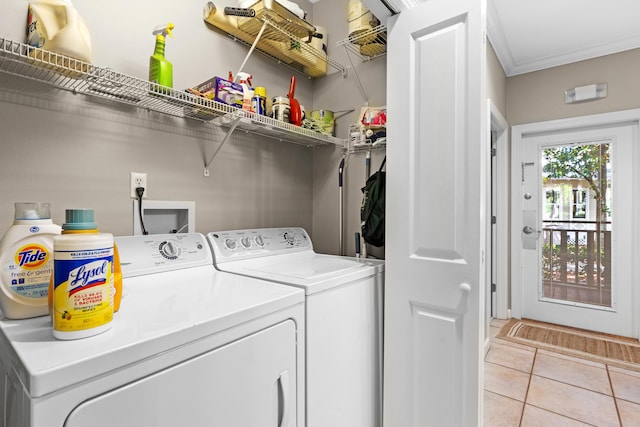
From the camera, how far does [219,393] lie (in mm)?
820

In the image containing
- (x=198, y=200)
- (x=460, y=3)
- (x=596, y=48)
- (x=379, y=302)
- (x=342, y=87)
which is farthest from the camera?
(x=596, y=48)

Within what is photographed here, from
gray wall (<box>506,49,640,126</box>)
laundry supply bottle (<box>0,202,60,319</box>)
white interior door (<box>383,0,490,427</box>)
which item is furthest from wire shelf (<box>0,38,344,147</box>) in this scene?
gray wall (<box>506,49,640,126</box>)

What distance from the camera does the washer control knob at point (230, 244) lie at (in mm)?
1563

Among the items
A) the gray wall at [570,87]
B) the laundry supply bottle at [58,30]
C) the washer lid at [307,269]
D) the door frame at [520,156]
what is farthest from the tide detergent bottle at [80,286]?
the gray wall at [570,87]

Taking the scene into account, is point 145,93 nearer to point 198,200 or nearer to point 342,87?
point 198,200

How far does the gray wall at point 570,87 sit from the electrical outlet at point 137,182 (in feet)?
11.9

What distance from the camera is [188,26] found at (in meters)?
1.62

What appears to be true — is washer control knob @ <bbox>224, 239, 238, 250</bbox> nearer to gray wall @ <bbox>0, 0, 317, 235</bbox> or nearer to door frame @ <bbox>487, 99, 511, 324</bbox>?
gray wall @ <bbox>0, 0, 317, 235</bbox>

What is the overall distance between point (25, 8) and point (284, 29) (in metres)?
1.13

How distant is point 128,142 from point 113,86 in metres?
0.26

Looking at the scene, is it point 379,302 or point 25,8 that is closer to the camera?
point 25,8

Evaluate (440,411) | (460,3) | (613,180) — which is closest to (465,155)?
(460,3)

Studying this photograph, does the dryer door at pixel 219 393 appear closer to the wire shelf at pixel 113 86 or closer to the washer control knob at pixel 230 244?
the washer control knob at pixel 230 244

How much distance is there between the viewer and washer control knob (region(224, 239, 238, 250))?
5.13ft
